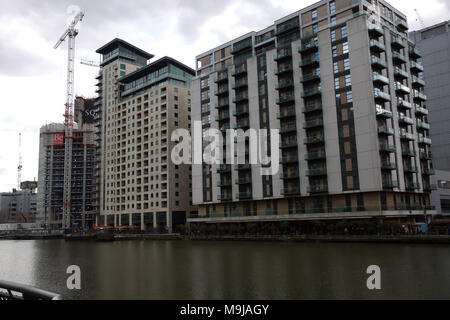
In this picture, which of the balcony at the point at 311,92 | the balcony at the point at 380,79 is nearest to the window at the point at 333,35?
the balcony at the point at 311,92

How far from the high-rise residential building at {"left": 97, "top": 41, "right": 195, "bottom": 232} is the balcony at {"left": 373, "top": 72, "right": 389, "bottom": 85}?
229ft

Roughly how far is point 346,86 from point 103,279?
6022cm

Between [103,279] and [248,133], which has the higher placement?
[248,133]

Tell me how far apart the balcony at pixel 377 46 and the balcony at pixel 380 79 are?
520cm

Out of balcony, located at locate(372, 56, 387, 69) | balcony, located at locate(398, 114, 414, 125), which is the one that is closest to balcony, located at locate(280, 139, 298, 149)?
balcony, located at locate(398, 114, 414, 125)

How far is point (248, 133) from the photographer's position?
9156cm

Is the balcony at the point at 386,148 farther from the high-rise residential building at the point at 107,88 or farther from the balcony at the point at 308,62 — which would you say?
the high-rise residential building at the point at 107,88

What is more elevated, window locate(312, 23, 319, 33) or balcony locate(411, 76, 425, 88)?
window locate(312, 23, 319, 33)

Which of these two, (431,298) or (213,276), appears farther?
(213,276)

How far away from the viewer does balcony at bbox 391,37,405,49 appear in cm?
8088

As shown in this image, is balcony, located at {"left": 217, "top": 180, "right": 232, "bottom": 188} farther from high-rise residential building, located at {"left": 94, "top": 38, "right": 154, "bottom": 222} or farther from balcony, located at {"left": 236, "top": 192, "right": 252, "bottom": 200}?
high-rise residential building, located at {"left": 94, "top": 38, "right": 154, "bottom": 222}

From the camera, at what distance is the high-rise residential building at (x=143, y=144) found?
127 m
